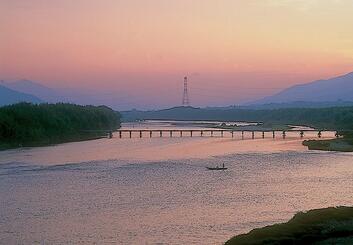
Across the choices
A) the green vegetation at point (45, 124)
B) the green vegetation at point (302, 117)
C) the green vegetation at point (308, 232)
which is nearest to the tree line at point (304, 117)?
the green vegetation at point (302, 117)

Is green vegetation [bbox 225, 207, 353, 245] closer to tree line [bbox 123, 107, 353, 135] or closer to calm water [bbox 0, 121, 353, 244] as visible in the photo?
calm water [bbox 0, 121, 353, 244]

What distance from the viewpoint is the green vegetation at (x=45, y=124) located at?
68.3 m

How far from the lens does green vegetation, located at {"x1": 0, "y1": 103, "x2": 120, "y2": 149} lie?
6826 centimetres

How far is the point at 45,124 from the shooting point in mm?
77938

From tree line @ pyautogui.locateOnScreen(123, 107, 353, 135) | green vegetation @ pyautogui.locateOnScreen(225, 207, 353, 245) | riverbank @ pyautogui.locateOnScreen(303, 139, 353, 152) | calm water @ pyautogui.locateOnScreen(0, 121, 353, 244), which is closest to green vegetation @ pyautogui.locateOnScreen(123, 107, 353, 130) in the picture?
tree line @ pyautogui.locateOnScreen(123, 107, 353, 135)

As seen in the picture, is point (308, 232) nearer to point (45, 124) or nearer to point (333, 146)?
point (333, 146)

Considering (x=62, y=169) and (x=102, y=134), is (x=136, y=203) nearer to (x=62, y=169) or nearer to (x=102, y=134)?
(x=62, y=169)

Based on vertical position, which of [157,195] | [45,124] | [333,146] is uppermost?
[45,124]

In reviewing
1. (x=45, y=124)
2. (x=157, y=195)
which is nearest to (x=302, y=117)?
(x=45, y=124)

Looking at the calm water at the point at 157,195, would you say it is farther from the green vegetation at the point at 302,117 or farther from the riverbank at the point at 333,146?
the green vegetation at the point at 302,117

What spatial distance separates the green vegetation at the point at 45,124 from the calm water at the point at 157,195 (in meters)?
16.8

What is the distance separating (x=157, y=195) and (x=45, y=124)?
51.6 m

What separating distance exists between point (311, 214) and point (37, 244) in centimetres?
1018

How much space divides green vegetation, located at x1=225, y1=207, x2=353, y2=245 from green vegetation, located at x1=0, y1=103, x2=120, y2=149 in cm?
4601
